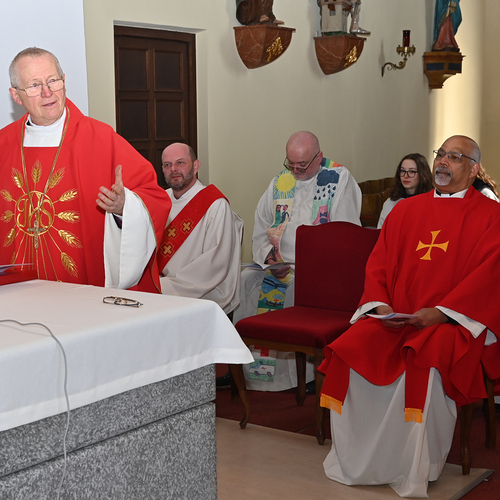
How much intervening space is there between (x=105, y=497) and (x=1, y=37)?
6.89 feet

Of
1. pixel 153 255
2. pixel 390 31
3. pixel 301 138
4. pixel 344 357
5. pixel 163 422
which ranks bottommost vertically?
pixel 344 357

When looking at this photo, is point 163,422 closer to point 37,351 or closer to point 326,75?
point 37,351

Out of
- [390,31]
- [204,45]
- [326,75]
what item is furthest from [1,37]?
[390,31]

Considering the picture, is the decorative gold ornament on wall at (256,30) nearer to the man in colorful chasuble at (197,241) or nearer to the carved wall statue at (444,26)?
the man in colorful chasuble at (197,241)

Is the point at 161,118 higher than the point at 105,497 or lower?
higher

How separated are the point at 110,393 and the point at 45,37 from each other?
205 centimetres

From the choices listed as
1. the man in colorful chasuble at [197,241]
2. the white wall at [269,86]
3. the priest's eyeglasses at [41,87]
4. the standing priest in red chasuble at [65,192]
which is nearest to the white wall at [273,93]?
the white wall at [269,86]

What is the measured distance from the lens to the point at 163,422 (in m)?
1.84

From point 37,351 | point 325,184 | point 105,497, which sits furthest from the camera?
point 325,184

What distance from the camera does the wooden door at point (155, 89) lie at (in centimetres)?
552

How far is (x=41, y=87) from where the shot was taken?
2775 mm

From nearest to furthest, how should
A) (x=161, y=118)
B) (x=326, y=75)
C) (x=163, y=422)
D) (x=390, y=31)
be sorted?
(x=163, y=422), (x=161, y=118), (x=326, y=75), (x=390, y=31)

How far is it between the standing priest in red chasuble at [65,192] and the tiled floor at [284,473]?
1.04 m

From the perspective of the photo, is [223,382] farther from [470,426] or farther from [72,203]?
[72,203]
